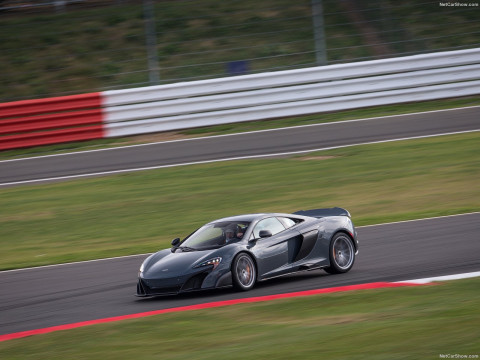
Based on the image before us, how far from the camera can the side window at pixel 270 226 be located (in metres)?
10.8

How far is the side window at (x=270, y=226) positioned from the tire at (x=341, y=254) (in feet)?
2.55

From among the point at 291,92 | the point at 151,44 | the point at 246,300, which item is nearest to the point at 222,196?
the point at 291,92

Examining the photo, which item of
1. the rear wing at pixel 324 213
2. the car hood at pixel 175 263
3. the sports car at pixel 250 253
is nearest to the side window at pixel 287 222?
the sports car at pixel 250 253

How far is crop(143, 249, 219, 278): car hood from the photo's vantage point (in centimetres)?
1010

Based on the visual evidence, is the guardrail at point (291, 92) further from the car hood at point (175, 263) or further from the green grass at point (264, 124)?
the car hood at point (175, 263)

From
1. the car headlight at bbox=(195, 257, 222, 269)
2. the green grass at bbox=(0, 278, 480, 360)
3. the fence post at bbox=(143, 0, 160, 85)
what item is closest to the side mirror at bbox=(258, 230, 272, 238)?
the car headlight at bbox=(195, 257, 222, 269)

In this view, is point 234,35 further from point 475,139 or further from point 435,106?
point 475,139

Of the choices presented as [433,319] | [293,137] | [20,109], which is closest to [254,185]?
[293,137]

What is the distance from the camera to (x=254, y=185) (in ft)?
56.0

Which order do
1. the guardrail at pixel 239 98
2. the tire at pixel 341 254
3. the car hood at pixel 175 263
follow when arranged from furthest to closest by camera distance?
1. the guardrail at pixel 239 98
2. the tire at pixel 341 254
3. the car hood at pixel 175 263

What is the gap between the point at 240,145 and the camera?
2030 cm

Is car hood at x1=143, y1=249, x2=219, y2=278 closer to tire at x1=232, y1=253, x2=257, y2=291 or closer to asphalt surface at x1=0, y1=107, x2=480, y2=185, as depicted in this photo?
tire at x1=232, y1=253, x2=257, y2=291

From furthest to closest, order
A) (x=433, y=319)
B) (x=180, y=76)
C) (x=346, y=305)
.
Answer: (x=180, y=76) → (x=346, y=305) → (x=433, y=319)

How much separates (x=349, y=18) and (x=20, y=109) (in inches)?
372
